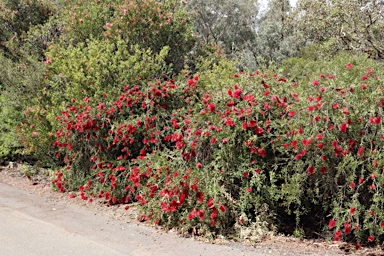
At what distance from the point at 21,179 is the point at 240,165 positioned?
541 centimetres

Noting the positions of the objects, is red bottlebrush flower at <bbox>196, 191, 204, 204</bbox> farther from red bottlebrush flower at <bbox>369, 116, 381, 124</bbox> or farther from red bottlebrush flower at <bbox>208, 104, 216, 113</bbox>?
red bottlebrush flower at <bbox>369, 116, 381, 124</bbox>

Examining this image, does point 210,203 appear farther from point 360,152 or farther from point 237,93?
point 360,152

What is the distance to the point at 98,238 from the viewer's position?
5.55 meters

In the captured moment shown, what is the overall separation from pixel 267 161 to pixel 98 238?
7.79ft

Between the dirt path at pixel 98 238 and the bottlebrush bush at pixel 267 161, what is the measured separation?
27 cm

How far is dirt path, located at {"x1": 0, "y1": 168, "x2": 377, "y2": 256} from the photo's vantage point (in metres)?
5.11

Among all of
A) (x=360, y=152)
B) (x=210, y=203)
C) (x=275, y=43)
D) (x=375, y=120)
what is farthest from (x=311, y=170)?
(x=275, y=43)

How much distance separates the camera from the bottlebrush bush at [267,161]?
5.25m

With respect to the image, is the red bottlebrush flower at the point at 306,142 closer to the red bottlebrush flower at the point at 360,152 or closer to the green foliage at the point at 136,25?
the red bottlebrush flower at the point at 360,152

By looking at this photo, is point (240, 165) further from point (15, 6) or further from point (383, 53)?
point (15, 6)

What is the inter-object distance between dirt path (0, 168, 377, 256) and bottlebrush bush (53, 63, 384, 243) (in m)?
0.27

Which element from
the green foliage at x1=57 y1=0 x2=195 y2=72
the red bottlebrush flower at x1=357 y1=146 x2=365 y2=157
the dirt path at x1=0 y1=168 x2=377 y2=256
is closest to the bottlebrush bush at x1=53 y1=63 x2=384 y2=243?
the red bottlebrush flower at x1=357 y1=146 x2=365 y2=157

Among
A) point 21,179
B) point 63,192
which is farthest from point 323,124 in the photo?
point 21,179

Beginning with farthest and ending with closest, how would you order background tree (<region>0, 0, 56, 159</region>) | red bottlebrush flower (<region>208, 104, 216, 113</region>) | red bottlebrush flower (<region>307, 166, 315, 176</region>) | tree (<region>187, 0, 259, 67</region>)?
tree (<region>187, 0, 259, 67</region>) → background tree (<region>0, 0, 56, 159</region>) → red bottlebrush flower (<region>208, 104, 216, 113</region>) → red bottlebrush flower (<region>307, 166, 315, 176</region>)
